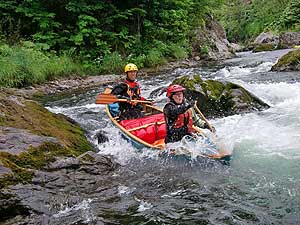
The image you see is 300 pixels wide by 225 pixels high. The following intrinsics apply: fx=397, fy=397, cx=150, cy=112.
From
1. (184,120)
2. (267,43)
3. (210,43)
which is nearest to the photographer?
(184,120)

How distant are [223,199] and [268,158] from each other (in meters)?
1.76

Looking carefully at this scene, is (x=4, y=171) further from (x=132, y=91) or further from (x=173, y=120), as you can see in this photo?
(x=132, y=91)

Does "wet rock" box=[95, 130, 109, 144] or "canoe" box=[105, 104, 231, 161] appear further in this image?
"wet rock" box=[95, 130, 109, 144]

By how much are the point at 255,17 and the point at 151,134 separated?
1913 inches

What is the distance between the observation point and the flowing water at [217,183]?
442 cm

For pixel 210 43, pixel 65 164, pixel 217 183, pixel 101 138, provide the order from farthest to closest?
pixel 210 43 → pixel 101 138 → pixel 65 164 → pixel 217 183

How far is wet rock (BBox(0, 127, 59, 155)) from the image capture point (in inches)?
211

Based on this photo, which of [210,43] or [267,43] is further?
[267,43]

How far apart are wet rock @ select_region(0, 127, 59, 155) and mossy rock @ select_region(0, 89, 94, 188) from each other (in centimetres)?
7

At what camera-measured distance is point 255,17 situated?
171ft

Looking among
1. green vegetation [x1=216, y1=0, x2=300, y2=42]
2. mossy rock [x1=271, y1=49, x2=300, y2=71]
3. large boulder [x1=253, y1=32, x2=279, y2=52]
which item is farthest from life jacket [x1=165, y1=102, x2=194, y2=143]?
green vegetation [x1=216, y1=0, x2=300, y2=42]

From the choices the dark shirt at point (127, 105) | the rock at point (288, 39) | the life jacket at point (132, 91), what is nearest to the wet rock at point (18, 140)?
the dark shirt at point (127, 105)

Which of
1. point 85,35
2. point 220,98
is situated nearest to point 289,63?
point 220,98

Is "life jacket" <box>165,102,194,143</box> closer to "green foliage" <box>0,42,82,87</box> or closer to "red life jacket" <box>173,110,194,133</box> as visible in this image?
"red life jacket" <box>173,110,194,133</box>
